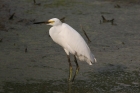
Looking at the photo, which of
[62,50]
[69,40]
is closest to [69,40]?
[69,40]

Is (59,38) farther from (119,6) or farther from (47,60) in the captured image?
(119,6)

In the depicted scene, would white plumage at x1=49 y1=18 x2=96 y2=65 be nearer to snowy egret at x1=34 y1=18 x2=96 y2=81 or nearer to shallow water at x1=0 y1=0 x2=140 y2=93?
snowy egret at x1=34 y1=18 x2=96 y2=81

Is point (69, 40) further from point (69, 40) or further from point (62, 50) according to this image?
point (62, 50)

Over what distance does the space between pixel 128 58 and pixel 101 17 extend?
115 inches

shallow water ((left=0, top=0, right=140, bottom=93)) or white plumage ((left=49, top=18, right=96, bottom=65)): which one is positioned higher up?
white plumage ((left=49, top=18, right=96, bottom=65))

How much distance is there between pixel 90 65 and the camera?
818 centimetres

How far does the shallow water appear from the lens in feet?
23.6

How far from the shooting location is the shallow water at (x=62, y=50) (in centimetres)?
718

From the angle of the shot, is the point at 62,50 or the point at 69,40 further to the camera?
the point at 62,50

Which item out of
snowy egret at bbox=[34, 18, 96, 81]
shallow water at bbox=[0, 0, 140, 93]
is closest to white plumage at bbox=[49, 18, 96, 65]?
snowy egret at bbox=[34, 18, 96, 81]

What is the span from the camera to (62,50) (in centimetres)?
896

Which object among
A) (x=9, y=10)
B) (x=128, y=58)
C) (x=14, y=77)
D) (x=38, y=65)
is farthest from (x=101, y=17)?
(x=14, y=77)

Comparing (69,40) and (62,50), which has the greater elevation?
(69,40)

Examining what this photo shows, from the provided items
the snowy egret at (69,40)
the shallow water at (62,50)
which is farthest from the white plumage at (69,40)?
the shallow water at (62,50)
